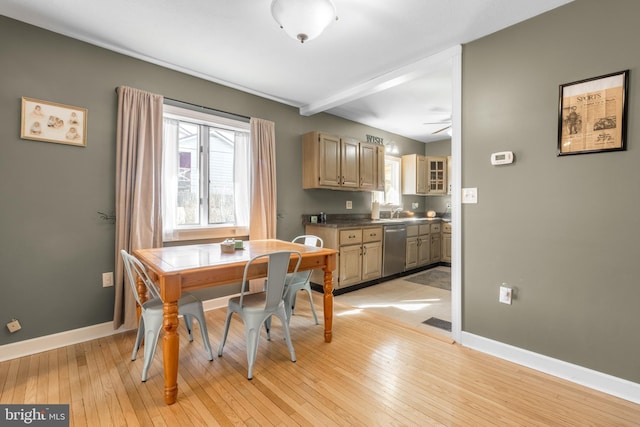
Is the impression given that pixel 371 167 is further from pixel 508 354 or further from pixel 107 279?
pixel 107 279

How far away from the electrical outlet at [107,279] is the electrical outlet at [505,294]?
322cm

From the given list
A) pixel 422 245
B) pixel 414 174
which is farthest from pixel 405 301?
pixel 414 174

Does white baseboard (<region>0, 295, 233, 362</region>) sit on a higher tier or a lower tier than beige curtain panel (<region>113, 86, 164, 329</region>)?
lower

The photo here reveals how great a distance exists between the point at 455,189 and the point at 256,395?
2.14 metres

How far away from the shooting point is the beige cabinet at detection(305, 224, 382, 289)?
3789 mm

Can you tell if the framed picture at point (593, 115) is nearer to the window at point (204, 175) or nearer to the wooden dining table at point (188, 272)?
the wooden dining table at point (188, 272)

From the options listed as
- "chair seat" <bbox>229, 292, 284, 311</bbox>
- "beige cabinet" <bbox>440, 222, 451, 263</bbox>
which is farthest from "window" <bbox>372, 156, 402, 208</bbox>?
"chair seat" <bbox>229, 292, 284, 311</bbox>

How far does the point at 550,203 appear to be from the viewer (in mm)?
2035

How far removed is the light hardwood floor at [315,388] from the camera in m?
1.58

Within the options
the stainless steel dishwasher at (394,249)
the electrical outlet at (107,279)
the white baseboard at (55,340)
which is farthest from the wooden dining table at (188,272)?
the stainless steel dishwasher at (394,249)

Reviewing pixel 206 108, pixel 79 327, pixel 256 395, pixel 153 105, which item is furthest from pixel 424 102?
pixel 79 327

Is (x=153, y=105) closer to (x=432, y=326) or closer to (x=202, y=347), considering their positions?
(x=202, y=347)

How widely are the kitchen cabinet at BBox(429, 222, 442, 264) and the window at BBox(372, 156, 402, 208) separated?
2.67 feet

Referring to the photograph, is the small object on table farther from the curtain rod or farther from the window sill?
the curtain rod
